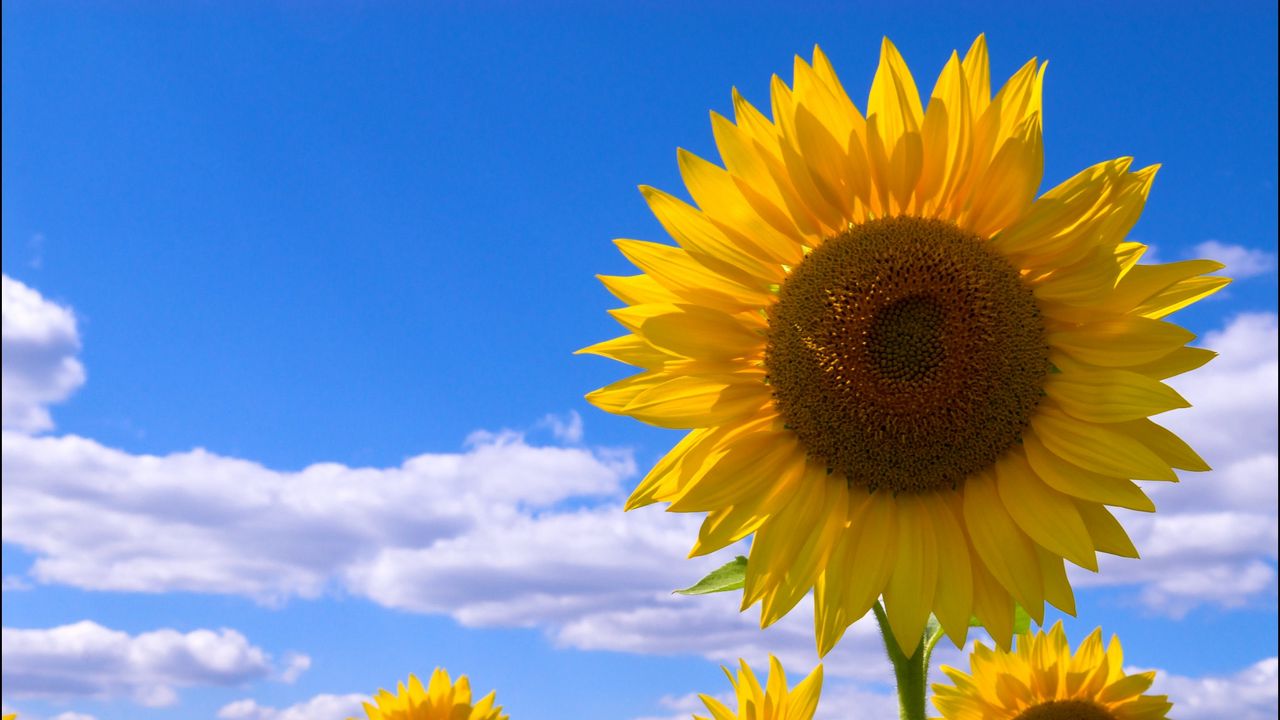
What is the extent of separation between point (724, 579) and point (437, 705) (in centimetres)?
434

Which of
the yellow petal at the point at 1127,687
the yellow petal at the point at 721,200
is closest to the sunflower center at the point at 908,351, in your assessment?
the yellow petal at the point at 721,200

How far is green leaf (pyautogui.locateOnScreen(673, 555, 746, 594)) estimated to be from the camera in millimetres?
3873

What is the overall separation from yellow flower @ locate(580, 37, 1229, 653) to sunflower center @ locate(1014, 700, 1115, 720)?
242 cm

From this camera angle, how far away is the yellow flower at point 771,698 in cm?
447

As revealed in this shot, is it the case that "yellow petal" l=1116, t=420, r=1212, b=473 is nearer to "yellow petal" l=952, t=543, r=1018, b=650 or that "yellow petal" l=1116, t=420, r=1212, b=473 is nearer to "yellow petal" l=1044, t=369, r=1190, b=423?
"yellow petal" l=1044, t=369, r=1190, b=423

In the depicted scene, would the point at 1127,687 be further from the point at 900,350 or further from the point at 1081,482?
the point at 900,350

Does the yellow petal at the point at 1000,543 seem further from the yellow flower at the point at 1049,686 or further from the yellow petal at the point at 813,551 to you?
the yellow flower at the point at 1049,686

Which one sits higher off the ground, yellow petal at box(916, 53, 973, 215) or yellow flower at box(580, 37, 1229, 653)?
yellow petal at box(916, 53, 973, 215)

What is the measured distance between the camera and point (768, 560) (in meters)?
3.72

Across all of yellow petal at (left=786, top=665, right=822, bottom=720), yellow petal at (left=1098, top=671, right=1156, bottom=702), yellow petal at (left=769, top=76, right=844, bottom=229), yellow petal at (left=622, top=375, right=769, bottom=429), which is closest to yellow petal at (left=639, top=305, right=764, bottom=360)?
yellow petal at (left=622, top=375, right=769, bottom=429)

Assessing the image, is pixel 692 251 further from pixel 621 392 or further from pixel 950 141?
pixel 950 141

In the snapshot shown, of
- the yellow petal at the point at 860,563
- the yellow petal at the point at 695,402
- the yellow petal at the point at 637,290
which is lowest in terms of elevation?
the yellow petal at the point at 860,563

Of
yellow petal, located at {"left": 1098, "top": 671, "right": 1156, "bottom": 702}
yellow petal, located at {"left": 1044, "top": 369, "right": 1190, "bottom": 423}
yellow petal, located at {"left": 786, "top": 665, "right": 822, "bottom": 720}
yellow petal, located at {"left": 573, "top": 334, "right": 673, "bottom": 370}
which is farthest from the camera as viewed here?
yellow petal, located at {"left": 1098, "top": 671, "right": 1156, "bottom": 702}

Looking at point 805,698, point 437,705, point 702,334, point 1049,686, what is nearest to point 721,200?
point 702,334
